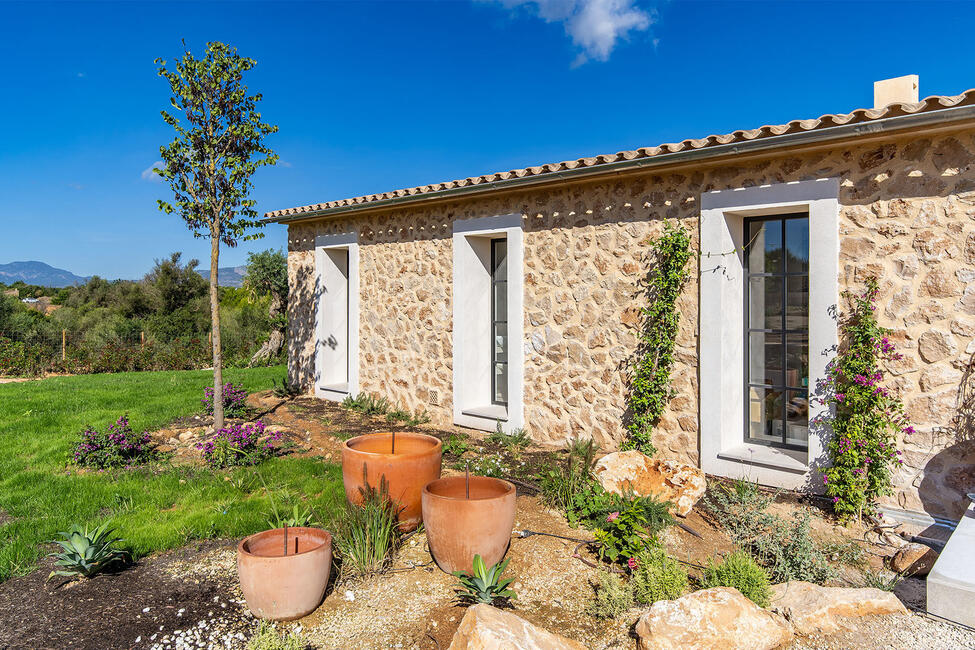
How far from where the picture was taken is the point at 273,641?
2871 millimetres

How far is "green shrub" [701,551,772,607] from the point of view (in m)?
3.18

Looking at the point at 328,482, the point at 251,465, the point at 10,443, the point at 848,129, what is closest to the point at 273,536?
the point at 328,482

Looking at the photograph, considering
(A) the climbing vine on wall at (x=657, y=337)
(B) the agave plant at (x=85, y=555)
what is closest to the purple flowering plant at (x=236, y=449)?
(B) the agave plant at (x=85, y=555)

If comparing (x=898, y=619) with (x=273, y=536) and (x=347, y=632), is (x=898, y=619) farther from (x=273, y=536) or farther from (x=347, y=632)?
(x=273, y=536)

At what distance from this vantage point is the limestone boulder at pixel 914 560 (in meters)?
3.83

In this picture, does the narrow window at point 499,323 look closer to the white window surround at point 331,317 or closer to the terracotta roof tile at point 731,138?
the terracotta roof tile at point 731,138

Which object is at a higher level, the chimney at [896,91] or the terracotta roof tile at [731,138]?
the chimney at [896,91]

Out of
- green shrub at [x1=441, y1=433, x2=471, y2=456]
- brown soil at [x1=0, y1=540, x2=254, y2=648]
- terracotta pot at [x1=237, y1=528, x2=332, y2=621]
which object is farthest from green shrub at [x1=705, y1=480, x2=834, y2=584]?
brown soil at [x1=0, y1=540, x2=254, y2=648]

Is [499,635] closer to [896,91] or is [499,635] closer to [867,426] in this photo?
[867,426]

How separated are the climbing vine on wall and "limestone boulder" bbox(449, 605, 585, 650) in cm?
328

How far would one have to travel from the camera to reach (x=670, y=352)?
571cm

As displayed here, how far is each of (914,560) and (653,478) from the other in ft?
5.89

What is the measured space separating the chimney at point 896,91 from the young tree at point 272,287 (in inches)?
538

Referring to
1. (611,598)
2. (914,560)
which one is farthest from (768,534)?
(611,598)
